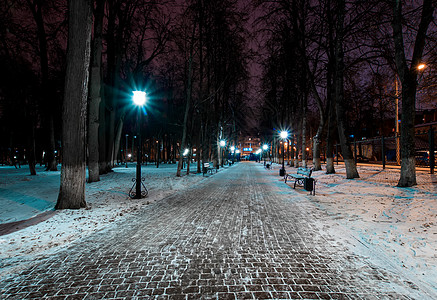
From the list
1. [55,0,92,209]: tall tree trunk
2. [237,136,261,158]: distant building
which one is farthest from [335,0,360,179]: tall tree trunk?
[237,136,261,158]: distant building

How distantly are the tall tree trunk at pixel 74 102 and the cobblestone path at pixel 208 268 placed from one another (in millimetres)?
2688

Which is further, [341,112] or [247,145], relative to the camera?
[247,145]

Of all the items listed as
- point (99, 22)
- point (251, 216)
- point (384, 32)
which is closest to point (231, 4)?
point (99, 22)

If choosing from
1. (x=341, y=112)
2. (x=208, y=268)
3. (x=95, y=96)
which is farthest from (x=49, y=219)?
(x=341, y=112)

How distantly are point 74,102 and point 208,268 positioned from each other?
632 centimetres

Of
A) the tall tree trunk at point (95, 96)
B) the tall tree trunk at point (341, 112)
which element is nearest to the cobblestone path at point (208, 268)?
the tall tree trunk at point (341, 112)

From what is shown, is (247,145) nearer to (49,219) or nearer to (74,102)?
(74,102)

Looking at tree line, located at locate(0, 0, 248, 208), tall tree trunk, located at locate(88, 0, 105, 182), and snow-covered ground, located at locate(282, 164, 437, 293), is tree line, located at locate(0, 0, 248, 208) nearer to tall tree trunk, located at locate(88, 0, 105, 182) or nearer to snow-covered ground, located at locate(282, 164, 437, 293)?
tall tree trunk, located at locate(88, 0, 105, 182)

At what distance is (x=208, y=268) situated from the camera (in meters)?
3.37

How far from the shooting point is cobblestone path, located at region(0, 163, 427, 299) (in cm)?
280

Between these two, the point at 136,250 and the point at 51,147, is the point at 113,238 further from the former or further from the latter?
the point at 51,147

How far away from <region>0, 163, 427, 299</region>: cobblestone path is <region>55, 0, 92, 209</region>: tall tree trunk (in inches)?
106

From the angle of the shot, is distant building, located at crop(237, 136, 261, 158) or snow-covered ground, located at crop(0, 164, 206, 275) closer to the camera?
snow-covered ground, located at crop(0, 164, 206, 275)

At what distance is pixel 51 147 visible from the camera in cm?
2139
